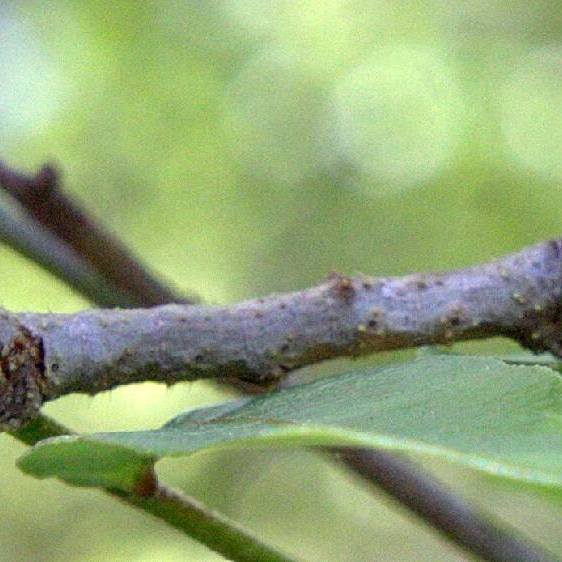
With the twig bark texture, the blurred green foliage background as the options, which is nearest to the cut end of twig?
the twig bark texture

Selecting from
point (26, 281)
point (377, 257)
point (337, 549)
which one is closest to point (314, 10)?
point (377, 257)

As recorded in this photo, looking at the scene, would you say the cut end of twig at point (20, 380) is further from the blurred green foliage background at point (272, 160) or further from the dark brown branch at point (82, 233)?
the blurred green foliage background at point (272, 160)

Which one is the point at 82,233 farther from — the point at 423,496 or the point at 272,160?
the point at 272,160

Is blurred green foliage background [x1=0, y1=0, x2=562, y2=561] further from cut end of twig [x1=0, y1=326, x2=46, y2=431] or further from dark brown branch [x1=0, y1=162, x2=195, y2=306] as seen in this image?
cut end of twig [x1=0, y1=326, x2=46, y2=431]

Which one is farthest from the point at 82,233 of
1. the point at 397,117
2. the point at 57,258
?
the point at 397,117

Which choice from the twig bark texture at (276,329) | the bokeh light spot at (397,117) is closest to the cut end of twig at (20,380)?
the twig bark texture at (276,329)

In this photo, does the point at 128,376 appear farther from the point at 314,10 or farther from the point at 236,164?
the point at 314,10
